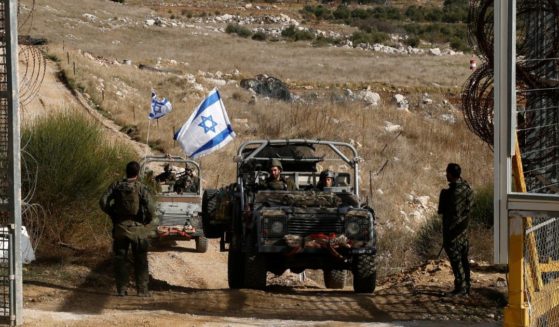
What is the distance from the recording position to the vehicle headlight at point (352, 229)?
12625mm

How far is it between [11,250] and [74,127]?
7.99 meters

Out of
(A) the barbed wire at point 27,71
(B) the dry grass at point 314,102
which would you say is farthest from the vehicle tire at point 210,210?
(B) the dry grass at point 314,102

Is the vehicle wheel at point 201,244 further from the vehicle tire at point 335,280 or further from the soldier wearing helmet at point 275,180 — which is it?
the soldier wearing helmet at point 275,180

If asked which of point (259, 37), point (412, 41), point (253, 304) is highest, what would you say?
point (259, 37)

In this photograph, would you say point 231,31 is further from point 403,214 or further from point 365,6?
point 403,214

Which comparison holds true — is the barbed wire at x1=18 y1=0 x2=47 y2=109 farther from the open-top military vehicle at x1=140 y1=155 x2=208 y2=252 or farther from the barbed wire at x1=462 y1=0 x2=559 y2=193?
the barbed wire at x1=462 y1=0 x2=559 y2=193

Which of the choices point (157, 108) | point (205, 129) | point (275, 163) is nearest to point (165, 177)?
point (205, 129)

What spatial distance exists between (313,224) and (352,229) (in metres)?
0.47

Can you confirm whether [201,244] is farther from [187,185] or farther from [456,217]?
[456,217]

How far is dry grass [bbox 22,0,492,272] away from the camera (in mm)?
28125

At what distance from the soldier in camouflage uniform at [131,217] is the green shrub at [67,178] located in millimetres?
3167

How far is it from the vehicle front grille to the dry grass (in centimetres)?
577

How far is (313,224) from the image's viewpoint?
41.6 feet

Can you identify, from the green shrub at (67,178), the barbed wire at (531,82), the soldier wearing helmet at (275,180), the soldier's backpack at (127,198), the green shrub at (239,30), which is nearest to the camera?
the barbed wire at (531,82)
